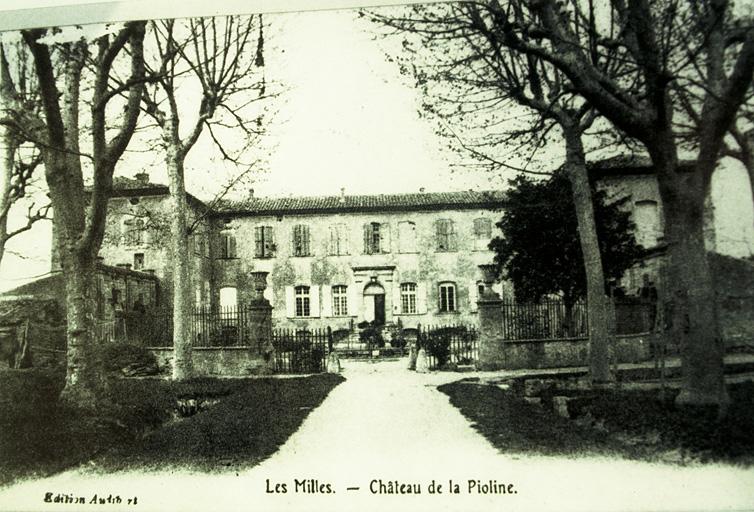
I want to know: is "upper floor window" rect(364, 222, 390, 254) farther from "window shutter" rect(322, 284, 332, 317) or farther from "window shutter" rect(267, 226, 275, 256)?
"window shutter" rect(267, 226, 275, 256)

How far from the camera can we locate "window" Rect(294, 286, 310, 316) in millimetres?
5625

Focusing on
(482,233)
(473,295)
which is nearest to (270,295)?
(473,295)

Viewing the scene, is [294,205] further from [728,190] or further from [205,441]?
[728,190]

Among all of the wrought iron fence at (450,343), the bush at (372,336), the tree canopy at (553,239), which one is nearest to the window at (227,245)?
the bush at (372,336)

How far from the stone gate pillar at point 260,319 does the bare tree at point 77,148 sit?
5.05 feet

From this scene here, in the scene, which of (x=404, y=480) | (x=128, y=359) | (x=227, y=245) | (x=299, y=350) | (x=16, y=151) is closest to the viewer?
(x=404, y=480)

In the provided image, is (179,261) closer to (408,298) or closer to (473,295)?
(408,298)

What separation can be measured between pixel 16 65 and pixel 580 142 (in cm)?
580

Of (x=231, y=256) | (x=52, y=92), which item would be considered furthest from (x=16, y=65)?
(x=231, y=256)

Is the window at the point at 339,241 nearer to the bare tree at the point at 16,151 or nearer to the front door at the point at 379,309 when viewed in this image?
the front door at the point at 379,309

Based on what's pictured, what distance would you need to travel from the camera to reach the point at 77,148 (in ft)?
17.1

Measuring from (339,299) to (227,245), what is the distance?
154 centimetres

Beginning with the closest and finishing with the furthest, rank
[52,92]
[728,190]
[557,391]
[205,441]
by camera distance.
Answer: [728,190] < [205,441] < [557,391] < [52,92]

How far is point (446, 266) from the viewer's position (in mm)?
4953
